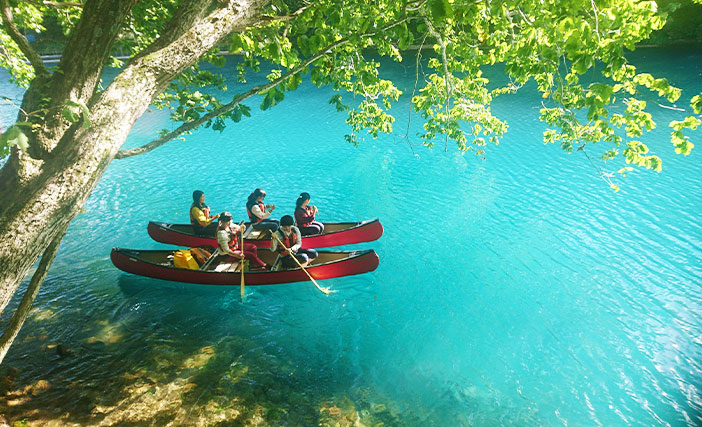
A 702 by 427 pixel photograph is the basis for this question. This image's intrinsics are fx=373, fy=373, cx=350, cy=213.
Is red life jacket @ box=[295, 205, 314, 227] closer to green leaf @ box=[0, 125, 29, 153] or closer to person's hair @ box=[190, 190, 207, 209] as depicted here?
person's hair @ box=[190, 190, 207, 209]

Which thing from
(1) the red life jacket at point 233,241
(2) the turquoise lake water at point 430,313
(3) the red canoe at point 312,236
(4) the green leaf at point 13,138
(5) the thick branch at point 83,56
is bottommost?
(2) the turquoise lake water at point 430,313

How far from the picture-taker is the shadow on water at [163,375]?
19.5 feet

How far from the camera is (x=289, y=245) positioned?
30.8ft

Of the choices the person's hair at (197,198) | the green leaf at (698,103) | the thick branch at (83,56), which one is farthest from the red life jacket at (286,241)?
the green leaf at (698,103)

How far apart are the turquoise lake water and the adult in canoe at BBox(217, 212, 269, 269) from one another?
840mm

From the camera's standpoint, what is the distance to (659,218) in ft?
39.4

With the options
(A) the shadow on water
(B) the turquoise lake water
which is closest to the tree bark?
(A) the shadow on water

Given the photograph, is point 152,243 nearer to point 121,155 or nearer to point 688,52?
point 121,155

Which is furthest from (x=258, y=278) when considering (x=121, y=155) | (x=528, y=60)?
(x=528, y=60)

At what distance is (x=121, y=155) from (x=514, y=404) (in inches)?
286

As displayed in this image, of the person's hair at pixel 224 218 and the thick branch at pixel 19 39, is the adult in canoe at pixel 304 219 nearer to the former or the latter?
the person's hair at pixel 224 218

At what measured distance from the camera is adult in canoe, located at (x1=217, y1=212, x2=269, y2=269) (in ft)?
29.3

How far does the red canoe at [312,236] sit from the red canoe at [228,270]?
1176 millimetres

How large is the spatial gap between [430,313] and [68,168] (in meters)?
7.62
